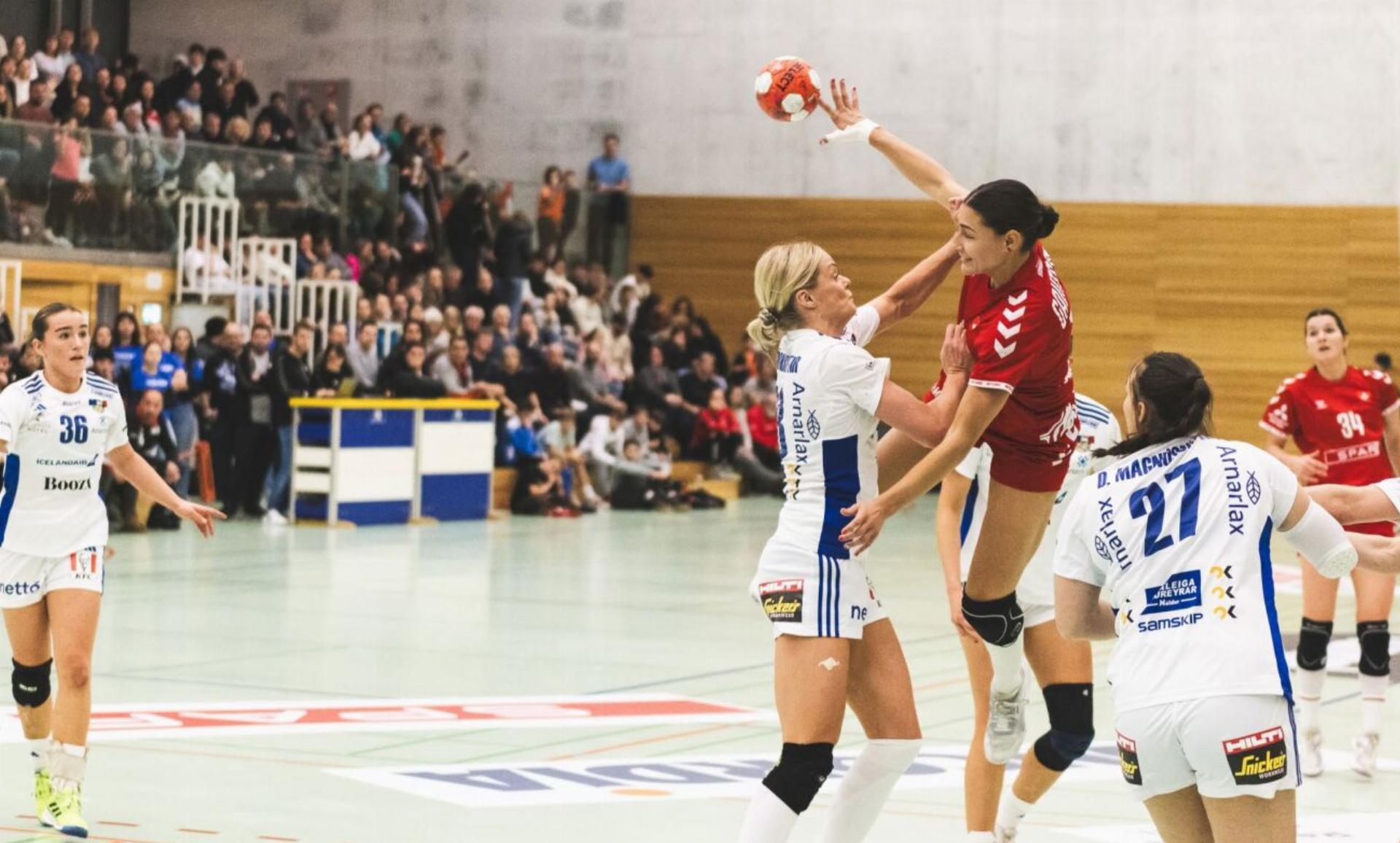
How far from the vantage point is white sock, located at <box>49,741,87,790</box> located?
7.35 meters

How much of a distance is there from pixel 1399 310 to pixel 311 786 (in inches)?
883

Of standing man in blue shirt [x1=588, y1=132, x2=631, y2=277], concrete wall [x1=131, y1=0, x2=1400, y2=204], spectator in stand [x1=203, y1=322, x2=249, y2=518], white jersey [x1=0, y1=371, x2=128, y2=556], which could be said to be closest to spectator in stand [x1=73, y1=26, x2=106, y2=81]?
spectator in stand [x1=203, y1=322, x2=249, y2=518]

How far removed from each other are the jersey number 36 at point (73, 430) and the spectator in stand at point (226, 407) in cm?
1356

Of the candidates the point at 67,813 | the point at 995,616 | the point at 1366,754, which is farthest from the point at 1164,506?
the point at 1366,754

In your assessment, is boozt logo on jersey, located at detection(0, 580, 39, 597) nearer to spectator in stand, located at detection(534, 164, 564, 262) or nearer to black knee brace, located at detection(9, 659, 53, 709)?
black knee brace, located at detection(9, 659, 53, 709)

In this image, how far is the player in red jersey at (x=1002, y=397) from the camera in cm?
589

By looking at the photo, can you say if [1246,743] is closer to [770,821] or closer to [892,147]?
[770,821]

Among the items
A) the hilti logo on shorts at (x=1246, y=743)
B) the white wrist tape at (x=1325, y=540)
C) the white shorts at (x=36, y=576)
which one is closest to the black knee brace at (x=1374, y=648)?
the white wrist tape at (x=1325, y=540)

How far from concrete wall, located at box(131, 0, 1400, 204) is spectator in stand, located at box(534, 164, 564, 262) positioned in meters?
1.88

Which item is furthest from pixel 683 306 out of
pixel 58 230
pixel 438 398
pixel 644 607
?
pixel 644 607

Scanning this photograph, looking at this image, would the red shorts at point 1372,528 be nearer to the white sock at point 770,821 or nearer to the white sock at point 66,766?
the white sock at point 770,821

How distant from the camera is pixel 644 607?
15.1 metres

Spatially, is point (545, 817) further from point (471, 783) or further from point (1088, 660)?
point (1088, 660)

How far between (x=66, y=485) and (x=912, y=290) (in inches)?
131
